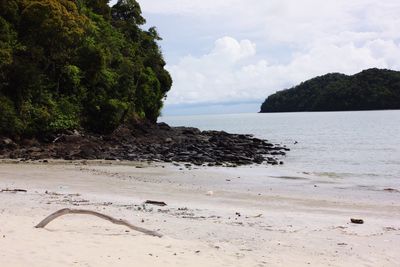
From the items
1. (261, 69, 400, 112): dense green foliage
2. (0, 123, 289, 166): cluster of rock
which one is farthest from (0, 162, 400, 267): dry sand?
(261, 69, 400, 112): dense green foliage

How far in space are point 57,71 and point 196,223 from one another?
27.6 metres

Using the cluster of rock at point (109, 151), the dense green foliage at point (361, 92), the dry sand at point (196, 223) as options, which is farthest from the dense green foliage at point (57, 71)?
the dense green foliage at point (361, 92)

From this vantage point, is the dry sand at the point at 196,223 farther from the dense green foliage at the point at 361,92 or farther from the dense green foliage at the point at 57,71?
the dense green foliage at the point at 361,92

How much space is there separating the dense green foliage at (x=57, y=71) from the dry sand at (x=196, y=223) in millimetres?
10847

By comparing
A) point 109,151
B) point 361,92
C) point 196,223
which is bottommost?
point 196,223

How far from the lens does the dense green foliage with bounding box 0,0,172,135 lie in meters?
29.4

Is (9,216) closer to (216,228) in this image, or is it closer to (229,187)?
(216,228)

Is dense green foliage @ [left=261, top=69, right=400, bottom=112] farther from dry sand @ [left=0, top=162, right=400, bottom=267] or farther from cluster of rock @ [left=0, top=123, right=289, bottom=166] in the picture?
dry sand @ [left=0, top=162, right=400, bottom=267]

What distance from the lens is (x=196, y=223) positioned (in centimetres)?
1038

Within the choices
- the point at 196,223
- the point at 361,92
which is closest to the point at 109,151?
the point at 196,223

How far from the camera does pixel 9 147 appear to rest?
28234 mm

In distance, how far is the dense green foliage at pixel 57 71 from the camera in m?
29.4

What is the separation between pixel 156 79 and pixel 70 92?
21.0 metres

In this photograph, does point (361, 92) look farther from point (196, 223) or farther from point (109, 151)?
point (196, 223)
